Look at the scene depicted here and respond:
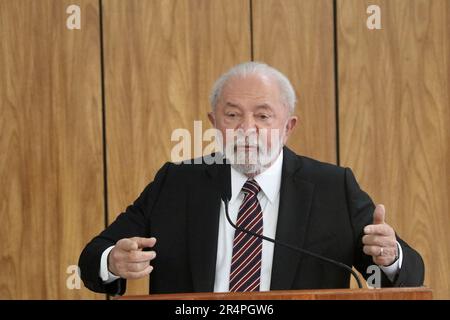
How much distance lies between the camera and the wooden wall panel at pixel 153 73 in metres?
2.78

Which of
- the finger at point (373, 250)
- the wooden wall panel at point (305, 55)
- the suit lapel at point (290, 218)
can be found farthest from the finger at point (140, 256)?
the wooden wall panel at point (305, 55)

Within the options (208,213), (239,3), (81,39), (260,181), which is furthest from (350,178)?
(81,39)

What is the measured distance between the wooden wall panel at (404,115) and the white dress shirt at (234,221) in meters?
1.08

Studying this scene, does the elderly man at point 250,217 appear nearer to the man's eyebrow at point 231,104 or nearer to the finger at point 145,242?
the man's eyebrow at point 231,104

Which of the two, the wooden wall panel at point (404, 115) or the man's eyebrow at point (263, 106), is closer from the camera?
the man's eyebrow at point (263, 106)

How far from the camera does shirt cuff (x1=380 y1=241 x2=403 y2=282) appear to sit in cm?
152

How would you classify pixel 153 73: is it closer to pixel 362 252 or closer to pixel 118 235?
pixel 118 235

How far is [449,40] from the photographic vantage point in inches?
112

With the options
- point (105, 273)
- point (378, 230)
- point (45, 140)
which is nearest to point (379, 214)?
point (378, 230)

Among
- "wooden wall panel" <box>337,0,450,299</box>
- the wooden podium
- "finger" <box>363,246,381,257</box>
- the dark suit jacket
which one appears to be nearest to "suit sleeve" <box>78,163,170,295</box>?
the dark suit jacket

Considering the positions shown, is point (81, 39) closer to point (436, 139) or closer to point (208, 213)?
point (208, 213)

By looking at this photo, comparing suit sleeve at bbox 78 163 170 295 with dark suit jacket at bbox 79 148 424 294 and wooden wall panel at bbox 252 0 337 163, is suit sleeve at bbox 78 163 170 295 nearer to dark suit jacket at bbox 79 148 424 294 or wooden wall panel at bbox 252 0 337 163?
dark suit jacket at bbox 79 148 424 294

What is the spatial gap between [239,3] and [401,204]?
110 cm

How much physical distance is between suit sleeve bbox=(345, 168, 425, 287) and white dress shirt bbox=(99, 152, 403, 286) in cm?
20
